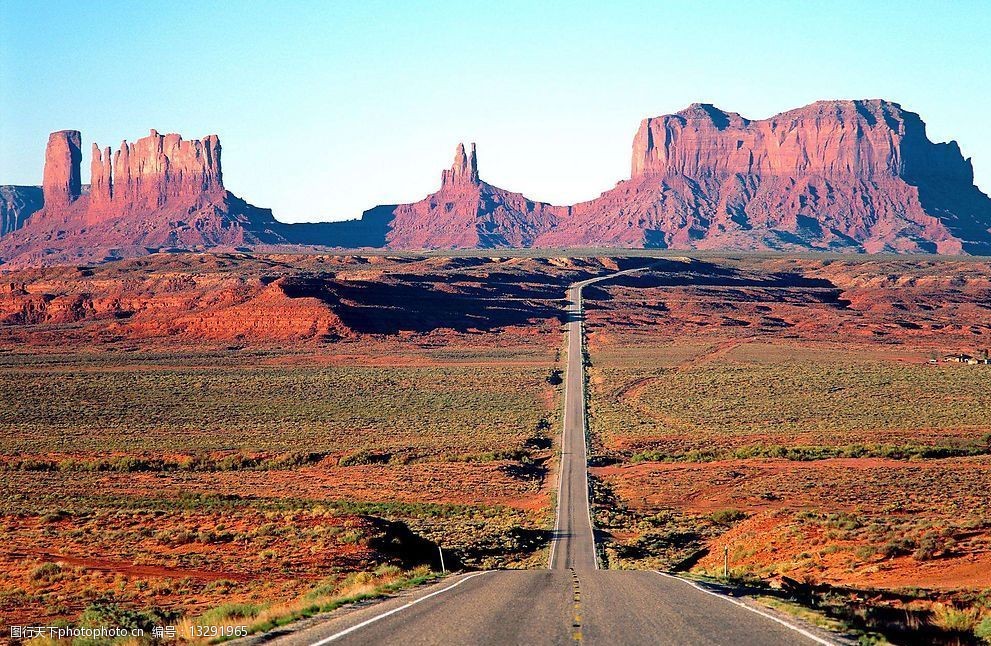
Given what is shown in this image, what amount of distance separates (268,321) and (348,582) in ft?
290

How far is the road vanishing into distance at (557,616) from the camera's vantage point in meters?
15.0

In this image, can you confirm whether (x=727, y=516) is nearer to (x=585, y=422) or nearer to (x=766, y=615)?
(x=766, y=615)

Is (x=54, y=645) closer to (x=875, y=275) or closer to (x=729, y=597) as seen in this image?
(x=729, y=597)

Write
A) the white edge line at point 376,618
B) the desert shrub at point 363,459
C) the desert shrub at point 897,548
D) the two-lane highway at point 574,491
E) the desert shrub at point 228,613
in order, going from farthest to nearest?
the desert shrub at point 363,459 < the two-lane highway at point 574,491 < the desert shrub at point 897,548 < the desert shrub at point 228,613 < the white edge line at point 376,618

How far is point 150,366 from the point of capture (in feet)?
285

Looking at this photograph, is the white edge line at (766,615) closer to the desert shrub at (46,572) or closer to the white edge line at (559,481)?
the white edge line at (559,481)

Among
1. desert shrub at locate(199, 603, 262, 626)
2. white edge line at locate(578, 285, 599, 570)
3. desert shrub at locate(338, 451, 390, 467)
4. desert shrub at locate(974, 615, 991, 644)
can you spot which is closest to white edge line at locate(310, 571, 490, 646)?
desert shrub at locate(199, 603, 262, 626)

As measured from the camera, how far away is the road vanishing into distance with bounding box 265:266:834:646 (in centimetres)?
1504

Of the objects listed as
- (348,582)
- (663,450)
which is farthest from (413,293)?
(348,582)

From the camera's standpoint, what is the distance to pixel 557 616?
1686 centimetres

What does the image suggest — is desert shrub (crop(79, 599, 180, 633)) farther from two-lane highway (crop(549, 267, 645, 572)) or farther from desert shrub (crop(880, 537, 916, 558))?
desert shrub (crop(880, 537, 916, 558))

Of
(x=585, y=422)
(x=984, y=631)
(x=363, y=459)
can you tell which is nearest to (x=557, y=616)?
(x=984, y=631)

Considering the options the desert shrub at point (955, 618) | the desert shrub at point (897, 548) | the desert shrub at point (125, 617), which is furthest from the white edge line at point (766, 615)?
the desert shrub at point (125, 617)

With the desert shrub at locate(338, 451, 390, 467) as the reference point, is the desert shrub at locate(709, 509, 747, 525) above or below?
above
